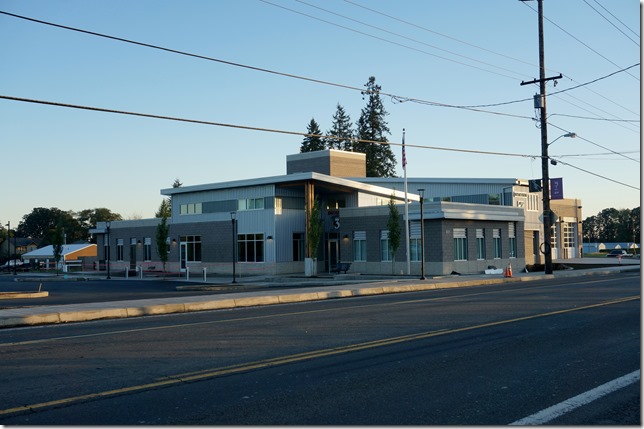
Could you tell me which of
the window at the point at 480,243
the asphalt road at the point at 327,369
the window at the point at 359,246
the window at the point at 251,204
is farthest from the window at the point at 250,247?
the asphalt road at the point at 327,369

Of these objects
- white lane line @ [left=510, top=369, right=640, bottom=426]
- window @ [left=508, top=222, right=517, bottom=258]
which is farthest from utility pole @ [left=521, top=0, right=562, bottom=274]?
white lane line @ [left=510, top=369, right=640, bottom=426]

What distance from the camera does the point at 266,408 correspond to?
686 centimetres

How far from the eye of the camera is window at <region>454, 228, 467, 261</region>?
40.8 meters

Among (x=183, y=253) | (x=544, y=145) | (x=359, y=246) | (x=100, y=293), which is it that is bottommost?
(x=100, y=293)

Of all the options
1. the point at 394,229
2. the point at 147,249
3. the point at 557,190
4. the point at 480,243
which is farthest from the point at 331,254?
the point at 147,249

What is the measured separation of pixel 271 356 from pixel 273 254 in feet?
114

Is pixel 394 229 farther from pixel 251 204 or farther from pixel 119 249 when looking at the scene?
pixel 119 249

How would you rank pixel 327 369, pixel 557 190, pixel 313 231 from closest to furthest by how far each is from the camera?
pixel 327 369
pixel 313 231
pixel 557 190

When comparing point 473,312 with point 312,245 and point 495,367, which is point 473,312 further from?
point 312,245

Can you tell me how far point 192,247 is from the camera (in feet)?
168

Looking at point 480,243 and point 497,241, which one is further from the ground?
point 497,241

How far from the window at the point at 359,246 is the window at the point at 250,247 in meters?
6.81

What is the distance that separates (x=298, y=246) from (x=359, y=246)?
200 inches

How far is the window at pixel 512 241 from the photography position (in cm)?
4594
